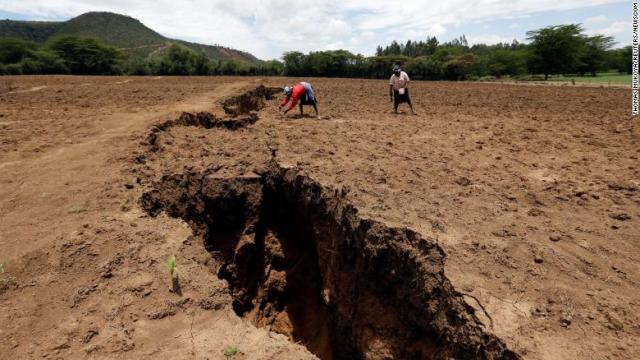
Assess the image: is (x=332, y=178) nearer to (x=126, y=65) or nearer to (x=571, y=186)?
(x=571, y=186)

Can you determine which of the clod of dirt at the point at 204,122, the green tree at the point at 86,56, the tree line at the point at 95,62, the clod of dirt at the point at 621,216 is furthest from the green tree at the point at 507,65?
the clod of dirt at the point at 621,216

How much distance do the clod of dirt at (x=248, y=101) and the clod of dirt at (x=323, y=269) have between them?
773 cm

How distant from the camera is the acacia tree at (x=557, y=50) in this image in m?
45.3

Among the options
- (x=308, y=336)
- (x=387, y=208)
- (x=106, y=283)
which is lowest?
(x=308, y=336)

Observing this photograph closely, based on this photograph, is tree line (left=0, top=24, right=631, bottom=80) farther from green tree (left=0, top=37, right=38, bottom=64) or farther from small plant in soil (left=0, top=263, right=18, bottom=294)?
small plant in soil (left=0, top=263, right=18, bottom=294)

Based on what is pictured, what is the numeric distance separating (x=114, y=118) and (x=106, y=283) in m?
8.30

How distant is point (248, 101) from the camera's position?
16.9 metres

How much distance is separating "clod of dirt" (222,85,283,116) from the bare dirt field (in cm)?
499

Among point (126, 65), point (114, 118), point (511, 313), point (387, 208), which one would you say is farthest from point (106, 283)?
point (126, 65)

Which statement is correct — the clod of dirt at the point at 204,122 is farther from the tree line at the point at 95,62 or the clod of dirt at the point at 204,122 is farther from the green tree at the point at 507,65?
the green tree at the point at 507,65

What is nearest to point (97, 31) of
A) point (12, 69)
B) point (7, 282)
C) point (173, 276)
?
point (12, 69)

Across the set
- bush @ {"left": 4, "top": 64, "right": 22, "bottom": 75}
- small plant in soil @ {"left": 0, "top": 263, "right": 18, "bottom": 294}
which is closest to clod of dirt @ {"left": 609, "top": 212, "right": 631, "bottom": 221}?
small plant in soil @ {"left": 0, "top": 263, "right": 18, "bottom": 294}

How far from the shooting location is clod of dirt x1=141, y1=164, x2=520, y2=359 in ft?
12.5

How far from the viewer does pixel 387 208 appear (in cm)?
487
